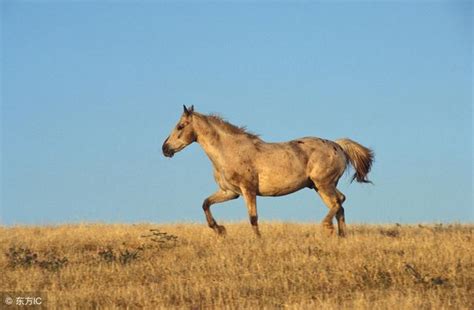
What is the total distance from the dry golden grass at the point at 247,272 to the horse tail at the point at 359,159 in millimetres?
2715

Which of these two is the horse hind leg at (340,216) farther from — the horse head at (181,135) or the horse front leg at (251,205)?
the horse head at (181,135)

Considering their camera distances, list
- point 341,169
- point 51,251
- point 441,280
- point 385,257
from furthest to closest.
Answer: point 341,169 → point 51,251 → point 385,257 → point 441,280

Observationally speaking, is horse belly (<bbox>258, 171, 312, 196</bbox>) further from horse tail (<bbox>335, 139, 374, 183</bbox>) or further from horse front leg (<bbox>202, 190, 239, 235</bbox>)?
horse tail (<bbox>335, 139, 374, 183</bbox>)

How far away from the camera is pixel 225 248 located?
1352cm

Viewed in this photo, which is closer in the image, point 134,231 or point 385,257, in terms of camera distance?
point 385,257

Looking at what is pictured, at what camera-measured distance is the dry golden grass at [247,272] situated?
33.3 feet

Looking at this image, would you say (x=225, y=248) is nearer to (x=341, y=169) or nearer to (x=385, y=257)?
(x=385, y=257)

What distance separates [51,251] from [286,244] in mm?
4898

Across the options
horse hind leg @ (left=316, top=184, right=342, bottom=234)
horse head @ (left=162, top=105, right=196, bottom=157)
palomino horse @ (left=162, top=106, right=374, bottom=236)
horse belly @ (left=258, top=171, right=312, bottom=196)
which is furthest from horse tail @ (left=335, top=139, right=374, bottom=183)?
horse head @ (left=162, top=105, right=196, bottom=157)

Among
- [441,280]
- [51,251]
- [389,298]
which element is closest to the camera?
[389,298]

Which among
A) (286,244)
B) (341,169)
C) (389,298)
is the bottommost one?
(389,298)

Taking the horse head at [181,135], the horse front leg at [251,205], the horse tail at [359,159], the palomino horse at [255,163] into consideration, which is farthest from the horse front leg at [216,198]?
the horse tail at [359,159]

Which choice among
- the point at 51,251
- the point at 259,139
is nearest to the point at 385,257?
the point at 259,139

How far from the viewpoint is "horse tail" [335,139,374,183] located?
17891mm
